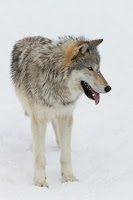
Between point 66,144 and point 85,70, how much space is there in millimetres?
1237

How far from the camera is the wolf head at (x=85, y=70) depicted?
489 centimetres

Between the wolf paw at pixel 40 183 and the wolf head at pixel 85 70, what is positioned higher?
the wolf head at pixel 85 70

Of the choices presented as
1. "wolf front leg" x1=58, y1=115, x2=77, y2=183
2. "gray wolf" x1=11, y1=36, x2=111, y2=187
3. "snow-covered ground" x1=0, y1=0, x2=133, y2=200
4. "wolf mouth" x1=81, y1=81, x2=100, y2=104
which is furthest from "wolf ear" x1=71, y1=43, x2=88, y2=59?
"snow-covered ground" x1=0, y1=0, x2=133, y2=200

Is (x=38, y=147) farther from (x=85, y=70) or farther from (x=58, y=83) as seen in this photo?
(x=85, y=70)

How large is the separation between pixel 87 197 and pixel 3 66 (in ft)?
23.7

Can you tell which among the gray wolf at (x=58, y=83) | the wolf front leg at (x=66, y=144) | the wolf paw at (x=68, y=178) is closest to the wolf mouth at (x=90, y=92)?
the gray wolf at (x=58, y=83)

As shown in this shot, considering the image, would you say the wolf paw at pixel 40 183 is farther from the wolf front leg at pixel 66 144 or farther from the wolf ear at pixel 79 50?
the wolf ear at pixel 79 50

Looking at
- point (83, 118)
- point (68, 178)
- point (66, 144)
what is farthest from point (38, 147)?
point (83, 118)

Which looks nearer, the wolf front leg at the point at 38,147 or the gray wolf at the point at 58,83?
the gray wolf at the point at 58,83

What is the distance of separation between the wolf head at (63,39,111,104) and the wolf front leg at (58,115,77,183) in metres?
0.66

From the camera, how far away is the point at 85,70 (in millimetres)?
4938

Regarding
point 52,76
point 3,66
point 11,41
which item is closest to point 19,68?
point 52,76

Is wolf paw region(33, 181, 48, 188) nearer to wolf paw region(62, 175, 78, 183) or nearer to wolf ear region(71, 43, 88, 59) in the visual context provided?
wolf paw region(62, 175, 78, 183)

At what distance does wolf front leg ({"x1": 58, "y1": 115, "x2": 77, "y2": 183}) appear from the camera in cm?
553
